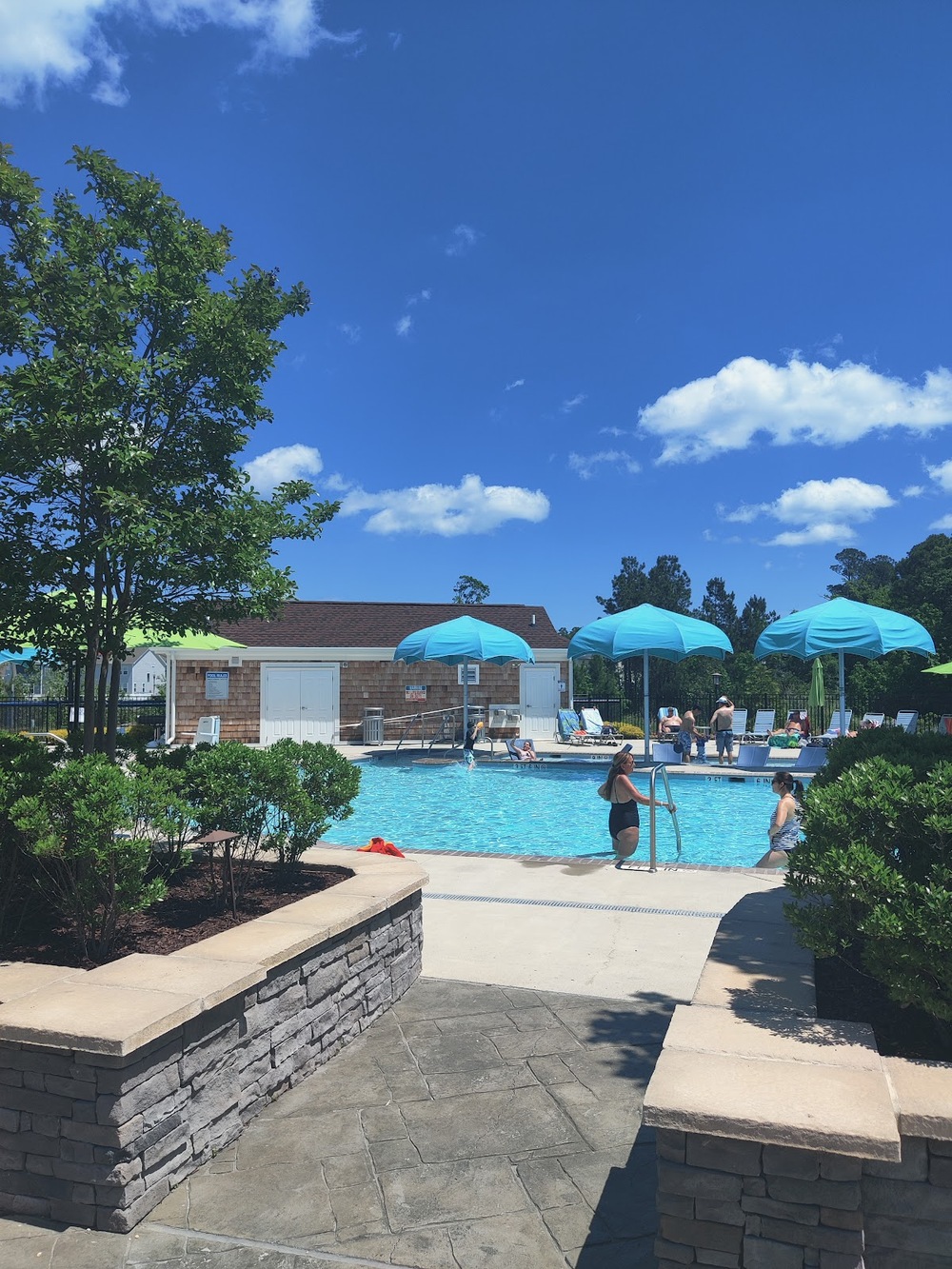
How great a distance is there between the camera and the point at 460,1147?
3.38 metres

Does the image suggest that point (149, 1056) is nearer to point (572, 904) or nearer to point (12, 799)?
point (12, 799)

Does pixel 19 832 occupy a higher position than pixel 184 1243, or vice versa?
pixel 19 832

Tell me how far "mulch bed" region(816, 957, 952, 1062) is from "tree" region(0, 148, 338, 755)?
158 inches

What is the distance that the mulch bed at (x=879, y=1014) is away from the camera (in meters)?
3.01

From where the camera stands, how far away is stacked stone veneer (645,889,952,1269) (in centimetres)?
222

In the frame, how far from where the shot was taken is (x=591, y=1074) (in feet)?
13.1

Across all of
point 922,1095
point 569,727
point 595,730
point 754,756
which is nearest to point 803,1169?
point 922,1095

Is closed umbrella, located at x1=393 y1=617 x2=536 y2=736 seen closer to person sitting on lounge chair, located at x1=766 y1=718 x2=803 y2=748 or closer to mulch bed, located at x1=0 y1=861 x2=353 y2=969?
person sitting on lounge chair, located at x1=766 y1=718 x2=803 y2=748

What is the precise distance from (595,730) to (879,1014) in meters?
20.1

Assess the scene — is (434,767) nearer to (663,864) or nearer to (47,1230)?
(663,864)

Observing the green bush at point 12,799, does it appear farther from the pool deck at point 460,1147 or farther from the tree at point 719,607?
the tree at point 719,607

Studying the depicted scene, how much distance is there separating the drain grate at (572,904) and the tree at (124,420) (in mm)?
3238

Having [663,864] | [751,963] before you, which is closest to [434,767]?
[663,864]

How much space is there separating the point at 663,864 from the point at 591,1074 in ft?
16.6
